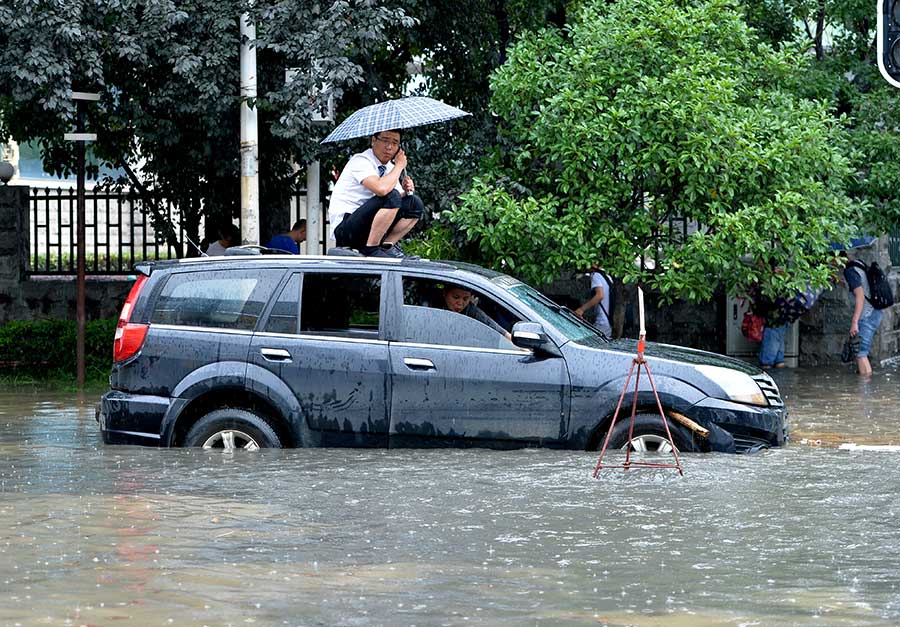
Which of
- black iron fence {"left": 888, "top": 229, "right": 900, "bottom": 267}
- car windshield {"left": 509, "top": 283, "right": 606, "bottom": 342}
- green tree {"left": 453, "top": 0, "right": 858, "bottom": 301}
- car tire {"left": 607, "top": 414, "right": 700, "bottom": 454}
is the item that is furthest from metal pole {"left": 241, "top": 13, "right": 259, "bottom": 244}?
black iron fence {"left": 888, "top": 229, "right": 900, "bottom": 267}

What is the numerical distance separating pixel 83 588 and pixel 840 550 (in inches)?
147

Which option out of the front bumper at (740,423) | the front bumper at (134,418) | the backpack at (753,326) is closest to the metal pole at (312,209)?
the backpack at (753,326)

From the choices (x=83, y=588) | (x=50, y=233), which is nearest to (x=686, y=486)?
(x=83, y=588)

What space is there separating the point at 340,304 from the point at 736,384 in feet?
9.07

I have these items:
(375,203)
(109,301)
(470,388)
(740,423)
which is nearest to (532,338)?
(470,388)

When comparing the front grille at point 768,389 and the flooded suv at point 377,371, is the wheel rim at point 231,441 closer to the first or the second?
the flooded suv at point 377,371

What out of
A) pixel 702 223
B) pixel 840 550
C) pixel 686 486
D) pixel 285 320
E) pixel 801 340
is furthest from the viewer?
pixel 801 340

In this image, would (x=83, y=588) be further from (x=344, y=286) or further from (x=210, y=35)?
(x=210, y=35)

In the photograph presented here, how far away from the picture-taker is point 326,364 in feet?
35.7

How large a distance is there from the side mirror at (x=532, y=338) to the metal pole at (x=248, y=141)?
620 cm

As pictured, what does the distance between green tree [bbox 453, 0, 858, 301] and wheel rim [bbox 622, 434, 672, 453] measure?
3895 mm

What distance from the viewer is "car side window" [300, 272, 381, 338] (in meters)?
11.0

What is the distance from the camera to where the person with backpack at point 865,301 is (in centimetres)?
1889

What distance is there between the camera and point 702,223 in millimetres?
14781
